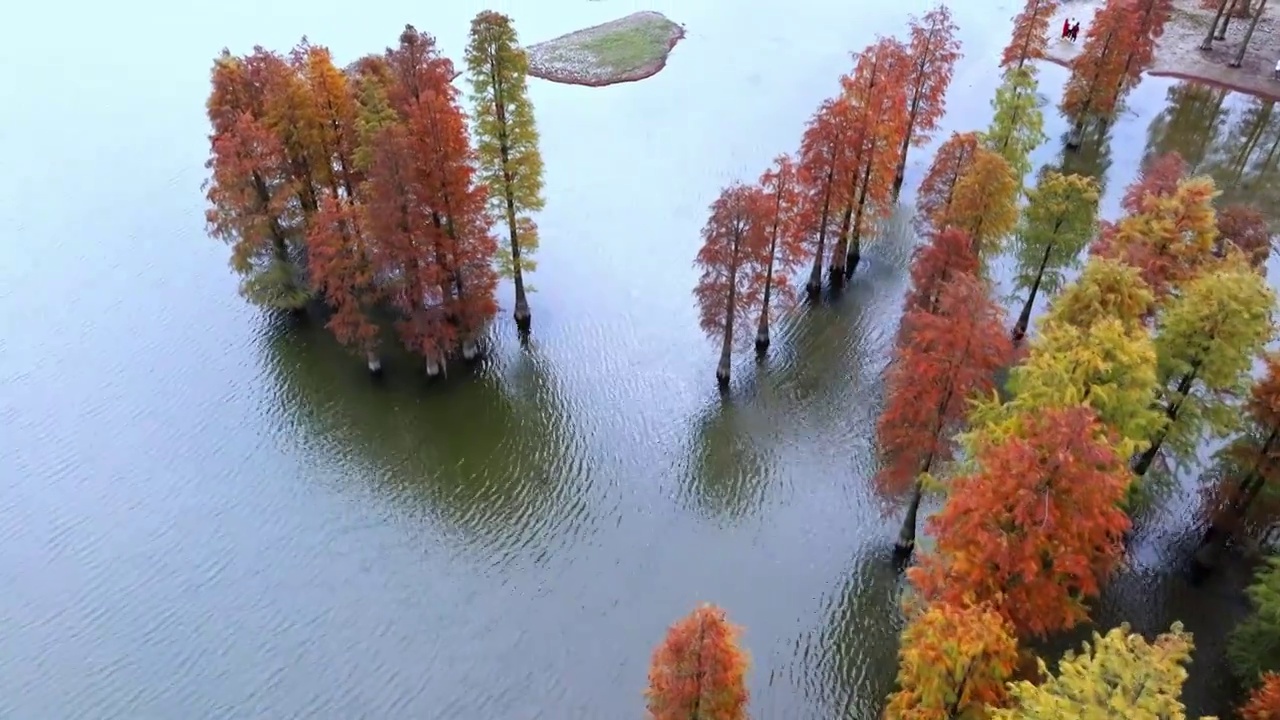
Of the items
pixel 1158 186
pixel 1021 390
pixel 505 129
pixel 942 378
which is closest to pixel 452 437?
pixel 505 129

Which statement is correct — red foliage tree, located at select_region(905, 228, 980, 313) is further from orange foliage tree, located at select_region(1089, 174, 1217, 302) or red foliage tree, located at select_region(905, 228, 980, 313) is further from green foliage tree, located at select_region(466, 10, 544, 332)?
green foliage tree, located at select_region(466, 10, 544, 332)

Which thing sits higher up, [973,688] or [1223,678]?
[973,688]

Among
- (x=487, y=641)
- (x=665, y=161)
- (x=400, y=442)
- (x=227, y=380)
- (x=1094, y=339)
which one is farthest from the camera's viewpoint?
(x=665, y=161)

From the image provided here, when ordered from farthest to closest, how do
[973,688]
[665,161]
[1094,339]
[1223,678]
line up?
[665,161] < [1223,678] < [1094,339] < [973,688]

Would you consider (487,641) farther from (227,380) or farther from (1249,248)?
(1249,248)

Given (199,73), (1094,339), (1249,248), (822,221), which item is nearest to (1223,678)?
(1094,339)

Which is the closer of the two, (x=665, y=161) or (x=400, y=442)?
(x=400, y=442)

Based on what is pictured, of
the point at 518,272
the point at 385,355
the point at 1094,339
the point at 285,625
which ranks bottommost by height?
the point at 285,625
